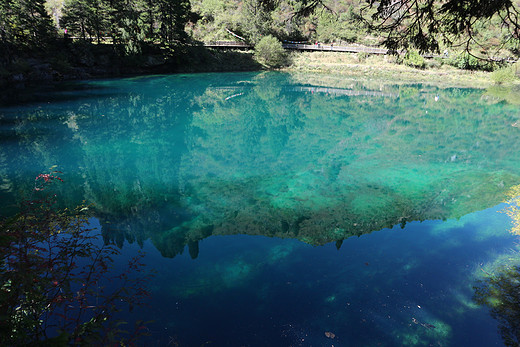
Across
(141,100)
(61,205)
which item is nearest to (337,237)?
(61,205)

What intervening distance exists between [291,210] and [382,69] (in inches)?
2266

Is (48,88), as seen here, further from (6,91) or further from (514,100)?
(514,100)

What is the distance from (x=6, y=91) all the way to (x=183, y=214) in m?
33.1

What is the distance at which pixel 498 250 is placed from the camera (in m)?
9.06

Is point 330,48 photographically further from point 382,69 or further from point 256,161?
point 256,161

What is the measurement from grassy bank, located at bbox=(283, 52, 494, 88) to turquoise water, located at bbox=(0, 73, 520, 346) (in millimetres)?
31048

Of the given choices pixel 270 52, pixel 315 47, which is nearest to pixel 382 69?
pixel 315 47

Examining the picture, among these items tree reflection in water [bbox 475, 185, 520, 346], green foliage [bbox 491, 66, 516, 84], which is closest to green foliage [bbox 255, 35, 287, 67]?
green foliage [bbox 491, 66, 516, 84]

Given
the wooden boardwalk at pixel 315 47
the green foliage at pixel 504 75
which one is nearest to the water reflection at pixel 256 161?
the green foliage at pixel 504 75

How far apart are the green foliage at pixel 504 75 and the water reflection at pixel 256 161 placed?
21.1 m

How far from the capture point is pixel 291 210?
11.3 metres

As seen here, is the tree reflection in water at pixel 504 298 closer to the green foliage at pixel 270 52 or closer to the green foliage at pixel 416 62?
the green foliage at pixel 270 52

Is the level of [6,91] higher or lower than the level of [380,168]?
higher

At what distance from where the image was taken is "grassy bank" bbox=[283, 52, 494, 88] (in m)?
53.2
